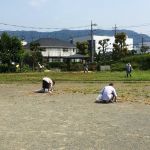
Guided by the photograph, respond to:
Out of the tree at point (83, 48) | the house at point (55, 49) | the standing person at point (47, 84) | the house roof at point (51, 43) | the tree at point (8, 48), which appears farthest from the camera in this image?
the house roof at point (51, 43)

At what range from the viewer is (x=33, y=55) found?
247 ft

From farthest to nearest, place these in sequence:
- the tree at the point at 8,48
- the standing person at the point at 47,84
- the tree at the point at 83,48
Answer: the tree at the point at 83,48 < the tree at the point at 8,48 < the standing person at the point at 47,84

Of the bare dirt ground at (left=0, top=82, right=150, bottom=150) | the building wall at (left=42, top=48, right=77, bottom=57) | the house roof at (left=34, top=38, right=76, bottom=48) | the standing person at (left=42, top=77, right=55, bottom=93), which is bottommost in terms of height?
the bare dirt ground at (left=0, top=82, right=150, bottom=150)

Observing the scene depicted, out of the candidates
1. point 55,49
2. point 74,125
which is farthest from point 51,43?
point 74,125

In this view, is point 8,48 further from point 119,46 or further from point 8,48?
point 119,46

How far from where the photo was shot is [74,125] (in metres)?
15.0

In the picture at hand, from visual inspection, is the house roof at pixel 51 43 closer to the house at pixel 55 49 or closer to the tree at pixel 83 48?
the house at pixel 55 49

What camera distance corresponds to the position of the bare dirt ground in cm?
1184

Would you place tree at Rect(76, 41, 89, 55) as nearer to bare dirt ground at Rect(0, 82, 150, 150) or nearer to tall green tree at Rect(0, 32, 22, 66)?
tall green tree at Rect(0, 32, 22, 66)

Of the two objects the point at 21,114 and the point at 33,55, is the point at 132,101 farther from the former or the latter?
the point at 33,55

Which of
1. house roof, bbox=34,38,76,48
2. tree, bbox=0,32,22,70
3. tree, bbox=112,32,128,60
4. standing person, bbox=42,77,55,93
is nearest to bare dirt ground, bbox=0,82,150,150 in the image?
standing person, bbox=42,77,55,93

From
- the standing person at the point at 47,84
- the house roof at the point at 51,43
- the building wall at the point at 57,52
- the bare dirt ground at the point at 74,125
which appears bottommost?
the bare dirt ground at the point at 74,125

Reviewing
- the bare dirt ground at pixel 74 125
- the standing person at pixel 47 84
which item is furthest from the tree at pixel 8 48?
the bare dirt ground at pixel 74 125

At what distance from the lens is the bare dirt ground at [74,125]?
11.8m
